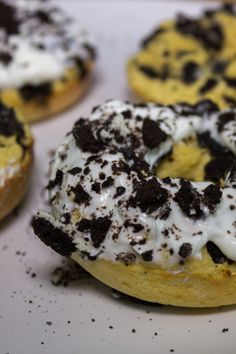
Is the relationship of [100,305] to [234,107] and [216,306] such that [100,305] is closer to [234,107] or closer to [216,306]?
[216,306]

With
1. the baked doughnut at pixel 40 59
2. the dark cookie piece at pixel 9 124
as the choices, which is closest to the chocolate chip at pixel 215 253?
the dark cookie piece at pixel 9 124

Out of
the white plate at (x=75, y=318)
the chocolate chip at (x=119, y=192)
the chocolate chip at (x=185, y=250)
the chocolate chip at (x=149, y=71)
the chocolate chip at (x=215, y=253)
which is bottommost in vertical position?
the white plate at (x=75, y=318)

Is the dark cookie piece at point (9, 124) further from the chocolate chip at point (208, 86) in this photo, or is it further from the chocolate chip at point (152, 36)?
the chocolate chip at point (152, 36)

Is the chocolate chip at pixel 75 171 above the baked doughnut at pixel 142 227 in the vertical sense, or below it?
above

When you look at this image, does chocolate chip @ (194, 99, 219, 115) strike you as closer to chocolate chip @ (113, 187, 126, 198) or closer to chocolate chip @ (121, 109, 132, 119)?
chocolate chip @ (121, 109, 132, 119)

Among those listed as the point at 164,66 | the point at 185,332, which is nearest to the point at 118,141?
the point at 185,332

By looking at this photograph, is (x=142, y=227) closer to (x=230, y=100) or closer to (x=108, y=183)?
(x=108, y=183)
